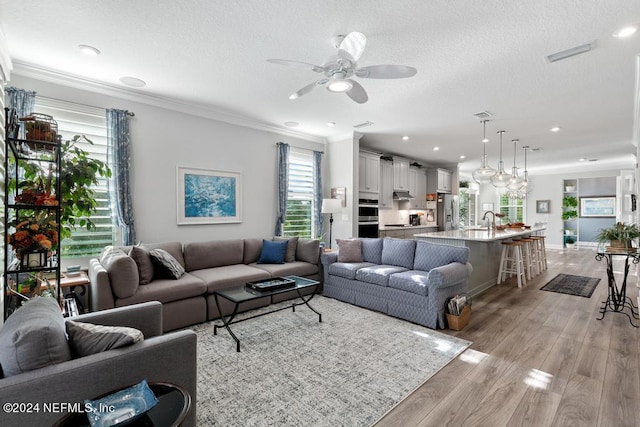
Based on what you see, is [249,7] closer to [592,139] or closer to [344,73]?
[344,73]

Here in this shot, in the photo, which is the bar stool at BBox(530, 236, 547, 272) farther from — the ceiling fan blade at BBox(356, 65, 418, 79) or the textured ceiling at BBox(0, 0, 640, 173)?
the ceiling fan blade at BBox(356, 65, 418, 79)

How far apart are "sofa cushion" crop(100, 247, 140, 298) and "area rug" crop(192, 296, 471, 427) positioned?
86 cm

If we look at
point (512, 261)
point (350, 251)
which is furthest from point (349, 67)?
point (512, 261)

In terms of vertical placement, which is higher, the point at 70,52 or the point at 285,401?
the point at 70,52

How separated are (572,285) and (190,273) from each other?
20.6 ft

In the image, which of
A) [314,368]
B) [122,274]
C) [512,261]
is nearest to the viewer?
[314,368]

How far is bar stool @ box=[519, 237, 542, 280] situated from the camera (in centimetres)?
589

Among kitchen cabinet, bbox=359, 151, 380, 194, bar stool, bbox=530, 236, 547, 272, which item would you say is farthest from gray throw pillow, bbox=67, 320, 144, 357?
bar stool, bbox=530, 236, 547, 272

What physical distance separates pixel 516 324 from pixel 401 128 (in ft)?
11.7

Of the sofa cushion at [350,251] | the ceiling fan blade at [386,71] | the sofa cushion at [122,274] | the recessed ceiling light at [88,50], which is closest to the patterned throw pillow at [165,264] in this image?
the sofa cushion at [122,274]

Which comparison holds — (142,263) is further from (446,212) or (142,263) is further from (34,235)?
(446,212)

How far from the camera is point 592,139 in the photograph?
624 centimetres

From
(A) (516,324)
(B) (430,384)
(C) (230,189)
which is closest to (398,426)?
(B) (430,384)

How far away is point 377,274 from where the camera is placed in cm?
402
